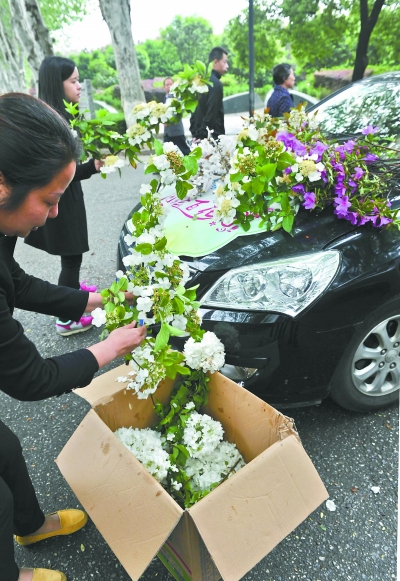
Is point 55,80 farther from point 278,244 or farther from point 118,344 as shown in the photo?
point 118,344

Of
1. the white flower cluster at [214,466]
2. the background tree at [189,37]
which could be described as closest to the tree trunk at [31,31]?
the white flower cluster at [214,466]

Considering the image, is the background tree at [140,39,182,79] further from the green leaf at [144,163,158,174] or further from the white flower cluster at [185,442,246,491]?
the white flower cluster at [185,442,246,491]

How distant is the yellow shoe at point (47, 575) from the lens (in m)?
1.47

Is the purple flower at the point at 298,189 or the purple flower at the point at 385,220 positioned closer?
the purple flower at the point at 385,220

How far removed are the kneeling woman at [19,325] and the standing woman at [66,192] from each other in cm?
113

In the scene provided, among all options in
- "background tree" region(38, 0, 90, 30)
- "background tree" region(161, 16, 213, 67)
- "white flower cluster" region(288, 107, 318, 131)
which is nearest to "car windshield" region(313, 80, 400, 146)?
"white flower cluster" region(288, 107, 318, 131)

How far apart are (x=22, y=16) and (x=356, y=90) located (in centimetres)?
1060

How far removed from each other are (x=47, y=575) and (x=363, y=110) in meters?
3.14

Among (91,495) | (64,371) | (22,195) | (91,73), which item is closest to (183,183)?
(22,195)

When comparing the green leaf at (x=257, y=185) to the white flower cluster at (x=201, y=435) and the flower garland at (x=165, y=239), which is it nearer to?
the flower garland at (x=165, y=239)

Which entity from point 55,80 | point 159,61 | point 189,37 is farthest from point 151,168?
point 189,37

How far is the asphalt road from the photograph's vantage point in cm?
156

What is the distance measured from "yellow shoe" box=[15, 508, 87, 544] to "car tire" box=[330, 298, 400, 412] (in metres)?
1.24

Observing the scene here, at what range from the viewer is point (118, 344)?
1.37 metres
